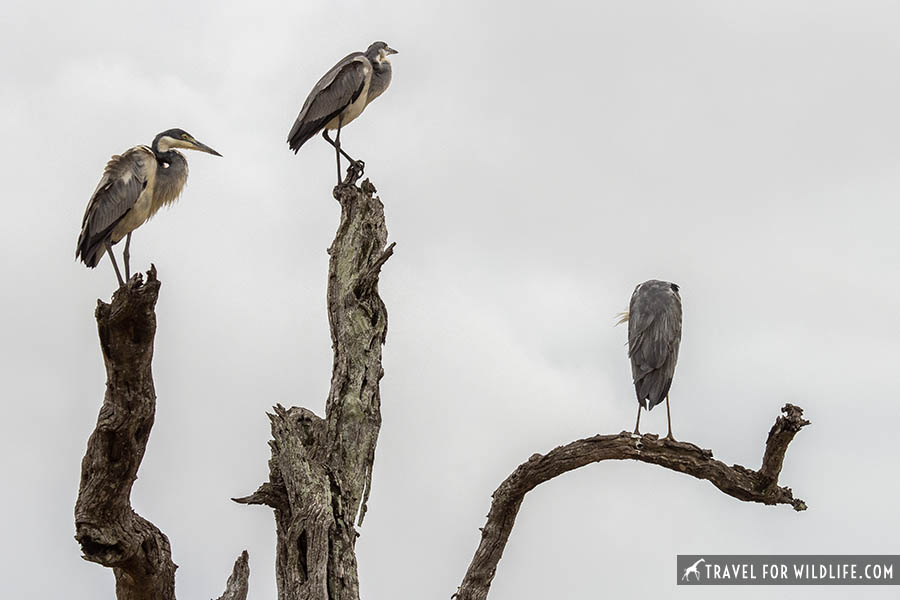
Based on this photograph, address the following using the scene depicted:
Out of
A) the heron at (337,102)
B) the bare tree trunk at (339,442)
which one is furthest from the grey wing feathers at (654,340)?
the heron at (337,102)

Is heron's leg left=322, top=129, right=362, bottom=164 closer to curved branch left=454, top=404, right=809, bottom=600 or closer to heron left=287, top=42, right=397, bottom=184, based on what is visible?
heron left=287, top=42, right=397, bottom=184

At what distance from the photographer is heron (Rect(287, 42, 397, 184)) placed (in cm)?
1071

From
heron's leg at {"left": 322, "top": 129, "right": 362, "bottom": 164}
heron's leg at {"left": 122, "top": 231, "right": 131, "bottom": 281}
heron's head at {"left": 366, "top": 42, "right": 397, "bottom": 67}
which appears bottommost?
heron's leg at {"left": 122, "top": 231, "right": 131, "bottom": 281}

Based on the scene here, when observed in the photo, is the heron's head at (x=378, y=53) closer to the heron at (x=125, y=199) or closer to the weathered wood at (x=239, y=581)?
the heron at (x=125, y=199)

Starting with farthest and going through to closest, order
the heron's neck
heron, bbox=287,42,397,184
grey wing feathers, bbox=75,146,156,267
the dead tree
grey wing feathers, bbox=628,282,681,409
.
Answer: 1. heron, bbox=287,42,397,184
2. grey wing feathers, bbox=628,282,681,409
3. the heron's neck
4. grey wing feathers, bbox=75,146,156,267
5. the dead tree

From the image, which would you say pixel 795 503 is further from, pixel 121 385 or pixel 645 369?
pixel 121 385

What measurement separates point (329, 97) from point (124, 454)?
5300mm

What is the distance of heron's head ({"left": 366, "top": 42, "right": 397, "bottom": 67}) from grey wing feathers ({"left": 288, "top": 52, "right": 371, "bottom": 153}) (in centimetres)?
41

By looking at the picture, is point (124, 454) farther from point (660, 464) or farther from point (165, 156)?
point (660, 464)

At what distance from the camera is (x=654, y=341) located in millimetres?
9016

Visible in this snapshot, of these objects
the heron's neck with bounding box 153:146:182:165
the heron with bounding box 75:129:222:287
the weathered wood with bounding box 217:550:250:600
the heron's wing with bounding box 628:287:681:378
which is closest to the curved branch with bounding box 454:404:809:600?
the heron's wing with bounding box 628:287:681:378

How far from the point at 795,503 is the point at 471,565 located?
2.46 meters

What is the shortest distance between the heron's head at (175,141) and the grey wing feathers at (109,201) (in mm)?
657

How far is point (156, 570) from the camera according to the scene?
281 inches
